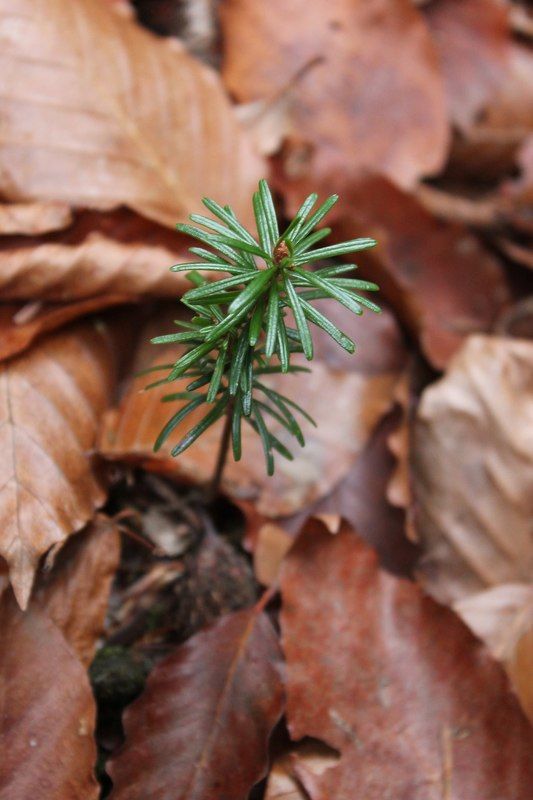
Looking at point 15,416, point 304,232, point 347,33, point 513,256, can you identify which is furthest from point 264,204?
point 347,33

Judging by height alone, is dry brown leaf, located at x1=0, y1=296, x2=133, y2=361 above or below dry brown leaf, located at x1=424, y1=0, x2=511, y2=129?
below

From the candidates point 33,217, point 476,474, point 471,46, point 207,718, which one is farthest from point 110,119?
point 471,46

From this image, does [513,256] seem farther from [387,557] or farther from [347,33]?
[387,557]

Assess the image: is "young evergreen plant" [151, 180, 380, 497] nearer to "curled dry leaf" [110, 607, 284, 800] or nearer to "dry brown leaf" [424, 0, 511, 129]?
"curled dry leaf" [110, 607, 284, 800]

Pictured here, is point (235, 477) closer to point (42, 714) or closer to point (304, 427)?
point (304, 427)

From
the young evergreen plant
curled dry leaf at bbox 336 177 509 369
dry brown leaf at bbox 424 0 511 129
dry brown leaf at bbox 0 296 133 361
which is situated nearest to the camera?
the young evergreen plant

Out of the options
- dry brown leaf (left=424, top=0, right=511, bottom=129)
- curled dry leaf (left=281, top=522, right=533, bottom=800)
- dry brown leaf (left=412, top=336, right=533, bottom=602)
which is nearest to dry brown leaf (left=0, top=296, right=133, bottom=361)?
curled dry leaf (left=281, top=522, right=533, bottom=800)
